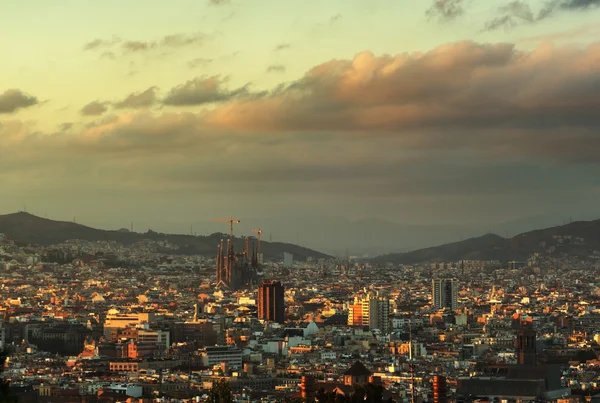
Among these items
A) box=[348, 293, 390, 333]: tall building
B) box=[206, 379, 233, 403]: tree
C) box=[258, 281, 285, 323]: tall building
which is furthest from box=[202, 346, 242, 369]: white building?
box=[206, 379, 233, 403]: tree

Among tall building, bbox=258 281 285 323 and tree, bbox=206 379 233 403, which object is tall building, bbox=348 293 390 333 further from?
tree, bbox=206 379 233 403

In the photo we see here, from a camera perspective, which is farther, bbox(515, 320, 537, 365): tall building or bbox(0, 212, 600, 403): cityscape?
bbox(515, 320, 537, 365): tall building

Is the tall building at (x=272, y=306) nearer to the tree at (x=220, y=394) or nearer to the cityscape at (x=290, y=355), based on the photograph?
the cityscape at (x=290, y=355)

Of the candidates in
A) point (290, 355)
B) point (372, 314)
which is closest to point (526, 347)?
point (290, 355)

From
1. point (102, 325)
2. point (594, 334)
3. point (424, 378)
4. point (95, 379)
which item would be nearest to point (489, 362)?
point (424, 378)

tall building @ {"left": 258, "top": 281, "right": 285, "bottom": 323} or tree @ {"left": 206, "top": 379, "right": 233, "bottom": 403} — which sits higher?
tall building @ {"left": 258, "top": 281, "right": 285, "bottom": 323}

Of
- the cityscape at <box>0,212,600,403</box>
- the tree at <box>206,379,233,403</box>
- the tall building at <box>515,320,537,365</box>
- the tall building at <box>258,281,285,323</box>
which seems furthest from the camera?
the tall building at <box>258,281,285,323</box>

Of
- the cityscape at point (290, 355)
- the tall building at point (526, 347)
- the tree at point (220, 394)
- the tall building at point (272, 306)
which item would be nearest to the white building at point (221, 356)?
the cityscape at point (290, 355)

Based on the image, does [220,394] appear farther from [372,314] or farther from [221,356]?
[372,314]

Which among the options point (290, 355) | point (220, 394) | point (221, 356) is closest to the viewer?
point (220, 394)
